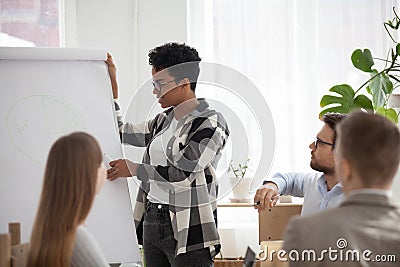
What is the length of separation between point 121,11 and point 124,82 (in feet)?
1.38

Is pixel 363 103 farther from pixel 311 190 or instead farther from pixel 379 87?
pixel 311 190

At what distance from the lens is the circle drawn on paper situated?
2.43 metres

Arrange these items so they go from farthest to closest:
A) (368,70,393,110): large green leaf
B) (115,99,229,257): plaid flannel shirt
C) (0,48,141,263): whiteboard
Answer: (368,70,393,110): large green leaf
(115,99,229,257): plaid flannel shirt
(0,48,141,263): whiteboard

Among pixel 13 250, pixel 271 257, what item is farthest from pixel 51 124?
pixel 271 257

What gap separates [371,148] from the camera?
161 centimetres

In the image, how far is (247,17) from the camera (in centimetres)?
406

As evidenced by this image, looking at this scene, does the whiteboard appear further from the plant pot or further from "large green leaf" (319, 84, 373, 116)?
the plant pot

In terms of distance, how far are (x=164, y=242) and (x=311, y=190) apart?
63cm

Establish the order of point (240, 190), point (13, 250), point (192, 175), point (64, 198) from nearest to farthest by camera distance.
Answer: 1. point (64, 198)
2. point (13, 250)
3. point (192, 175)
4. point (240, 190)

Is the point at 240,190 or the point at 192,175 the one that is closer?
the point at 192,175

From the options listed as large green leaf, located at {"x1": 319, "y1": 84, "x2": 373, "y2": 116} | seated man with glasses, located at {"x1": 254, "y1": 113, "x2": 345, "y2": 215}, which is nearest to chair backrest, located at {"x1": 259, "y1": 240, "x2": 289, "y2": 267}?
seated man with glasses, located at {"x1": 254, "y1": 113, "x2": 345, "y2": 215}

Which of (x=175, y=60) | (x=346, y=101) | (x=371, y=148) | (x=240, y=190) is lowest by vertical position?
(x=240, y=190)

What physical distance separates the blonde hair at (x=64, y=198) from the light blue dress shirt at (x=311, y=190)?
3.72 ft

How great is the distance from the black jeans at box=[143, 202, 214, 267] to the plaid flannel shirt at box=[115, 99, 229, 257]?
0.03m
